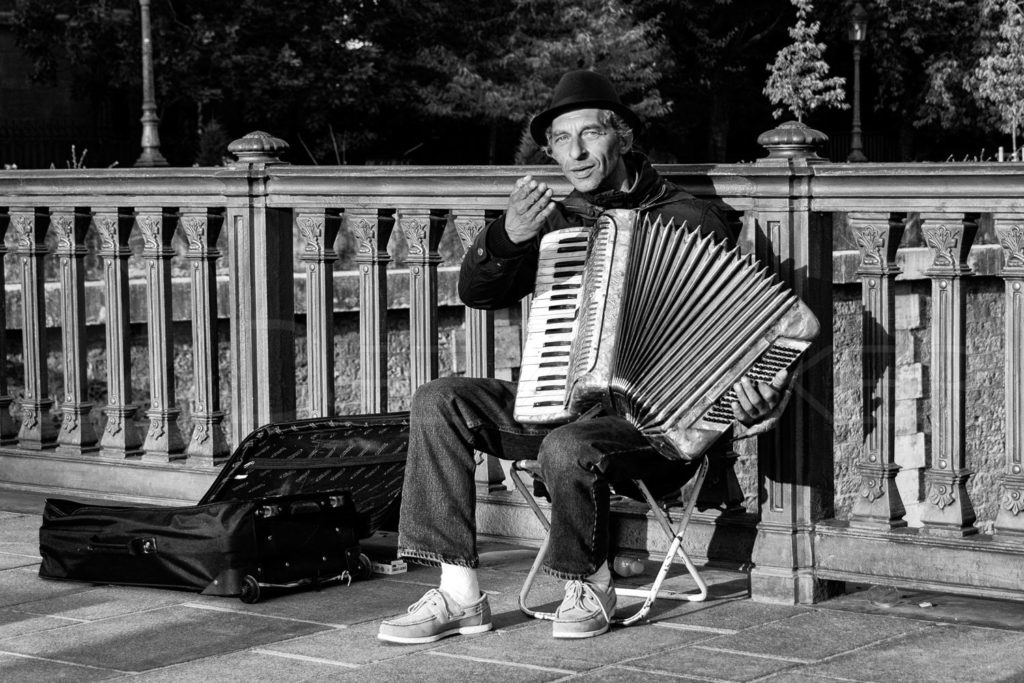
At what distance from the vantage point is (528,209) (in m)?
4.56

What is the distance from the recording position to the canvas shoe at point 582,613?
4.34 m

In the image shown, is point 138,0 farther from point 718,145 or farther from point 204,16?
point 718,145

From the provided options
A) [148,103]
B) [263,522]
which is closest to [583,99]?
[263,522]

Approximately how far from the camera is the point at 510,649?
427 cm

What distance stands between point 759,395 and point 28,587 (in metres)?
2.39

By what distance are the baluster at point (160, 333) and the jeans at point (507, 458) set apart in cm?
201

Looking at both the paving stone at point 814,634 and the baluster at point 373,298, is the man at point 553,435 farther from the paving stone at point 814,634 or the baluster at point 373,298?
the baluster at point 373,298

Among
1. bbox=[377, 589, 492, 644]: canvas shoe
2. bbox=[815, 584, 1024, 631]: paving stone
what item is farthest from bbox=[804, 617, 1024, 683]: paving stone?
bbox=[377, 589, 492, 644]: canvas shoe

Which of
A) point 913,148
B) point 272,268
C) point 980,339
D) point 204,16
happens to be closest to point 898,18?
point 913,148

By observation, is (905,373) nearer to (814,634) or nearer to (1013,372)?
(1013,372)

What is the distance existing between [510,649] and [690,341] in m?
0.94

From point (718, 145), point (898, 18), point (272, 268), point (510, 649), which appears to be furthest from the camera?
point (718, 145)

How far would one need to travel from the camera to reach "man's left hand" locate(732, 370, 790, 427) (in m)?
4.29

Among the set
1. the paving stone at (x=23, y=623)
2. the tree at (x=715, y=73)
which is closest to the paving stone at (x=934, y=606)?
the paving stone at (x=23, y=623)
